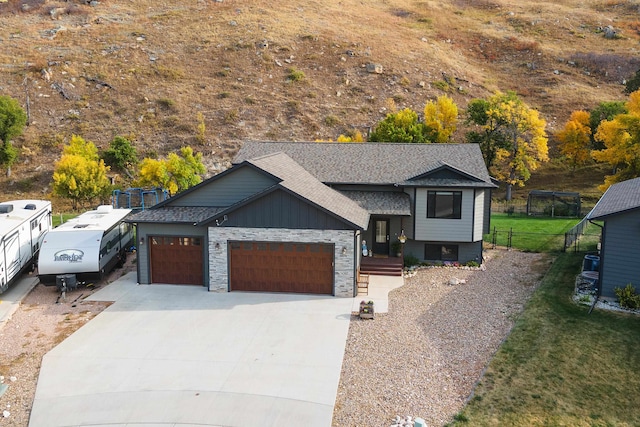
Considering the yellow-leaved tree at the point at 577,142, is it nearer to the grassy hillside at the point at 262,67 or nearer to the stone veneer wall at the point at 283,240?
the grassy hillside at the point at 262,67

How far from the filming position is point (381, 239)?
24.5m

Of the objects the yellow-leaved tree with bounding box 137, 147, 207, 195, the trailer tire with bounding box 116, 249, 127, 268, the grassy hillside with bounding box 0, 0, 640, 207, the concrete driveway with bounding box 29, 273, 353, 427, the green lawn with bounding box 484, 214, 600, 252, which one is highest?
the grassy hillside with bounding box 0, 0, 640, 207

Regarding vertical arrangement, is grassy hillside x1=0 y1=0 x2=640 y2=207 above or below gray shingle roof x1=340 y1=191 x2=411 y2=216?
above

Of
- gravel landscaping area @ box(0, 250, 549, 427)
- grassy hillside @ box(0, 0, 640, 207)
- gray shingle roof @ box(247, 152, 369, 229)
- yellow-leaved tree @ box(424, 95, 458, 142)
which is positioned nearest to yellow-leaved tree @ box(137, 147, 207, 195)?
grassy hillside @ box(0, 0, 640, 207)

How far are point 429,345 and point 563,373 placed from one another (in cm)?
351

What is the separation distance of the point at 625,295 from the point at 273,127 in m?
43.7

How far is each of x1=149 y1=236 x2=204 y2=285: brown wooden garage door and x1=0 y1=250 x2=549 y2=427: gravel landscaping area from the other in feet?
8.56

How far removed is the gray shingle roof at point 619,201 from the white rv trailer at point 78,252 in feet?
61.4

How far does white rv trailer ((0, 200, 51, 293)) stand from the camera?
758 inches

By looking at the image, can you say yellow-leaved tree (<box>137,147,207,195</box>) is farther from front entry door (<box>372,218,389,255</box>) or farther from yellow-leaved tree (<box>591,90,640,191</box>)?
yellow-leaved tree (<box>591,90,640,191</box>)

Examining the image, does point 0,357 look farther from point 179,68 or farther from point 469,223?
point 179,68

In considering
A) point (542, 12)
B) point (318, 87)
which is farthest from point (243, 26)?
point (542, 12)

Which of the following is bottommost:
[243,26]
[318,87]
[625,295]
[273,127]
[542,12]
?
[625,295]

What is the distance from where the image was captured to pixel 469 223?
2342cm
